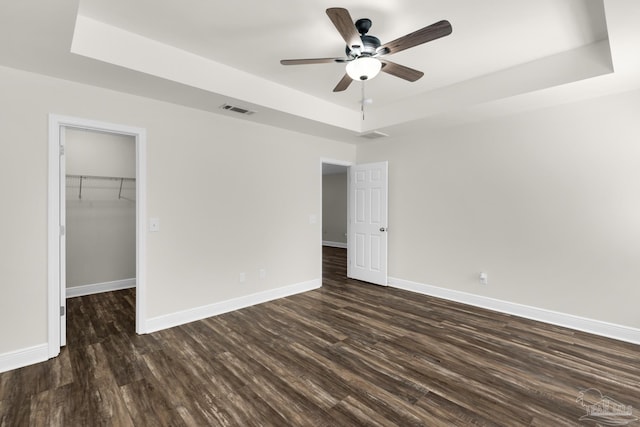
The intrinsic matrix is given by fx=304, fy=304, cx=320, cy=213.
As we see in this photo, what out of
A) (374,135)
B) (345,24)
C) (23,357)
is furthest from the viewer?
(374,135)

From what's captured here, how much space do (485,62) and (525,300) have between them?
2882mm

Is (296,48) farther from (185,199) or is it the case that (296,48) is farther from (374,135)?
(374,135)

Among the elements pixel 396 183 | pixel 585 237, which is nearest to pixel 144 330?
pixel 396 183

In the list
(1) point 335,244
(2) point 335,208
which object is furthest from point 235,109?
(1) point 335,244

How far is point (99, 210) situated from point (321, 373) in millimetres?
4345

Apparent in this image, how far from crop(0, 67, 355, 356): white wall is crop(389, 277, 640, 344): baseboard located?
188 centimetres

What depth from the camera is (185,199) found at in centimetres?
360

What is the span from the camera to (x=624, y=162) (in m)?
3.16

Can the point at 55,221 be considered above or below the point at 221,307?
above

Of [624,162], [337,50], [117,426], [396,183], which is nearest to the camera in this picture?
[117,426]

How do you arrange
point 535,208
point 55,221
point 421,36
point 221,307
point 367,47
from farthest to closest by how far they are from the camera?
point 221,307 → point 535,208 → point 55,221 → point 367,47 → point 421,36

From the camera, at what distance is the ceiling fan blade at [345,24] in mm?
1821

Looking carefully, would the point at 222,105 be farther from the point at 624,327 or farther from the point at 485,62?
the point at 624,327

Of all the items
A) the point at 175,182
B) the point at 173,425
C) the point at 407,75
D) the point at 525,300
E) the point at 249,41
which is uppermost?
the point at 249,41
